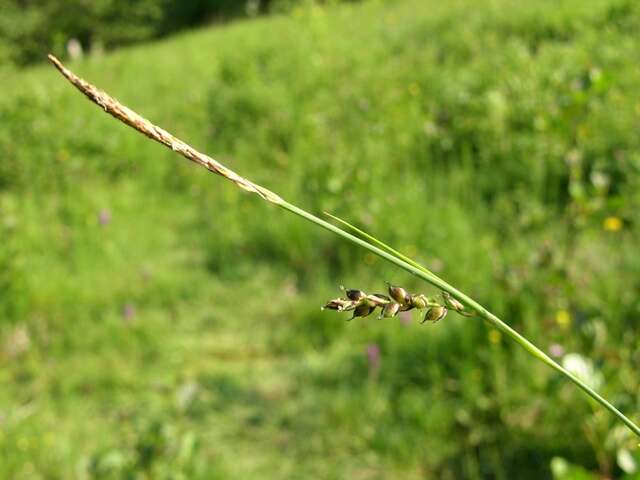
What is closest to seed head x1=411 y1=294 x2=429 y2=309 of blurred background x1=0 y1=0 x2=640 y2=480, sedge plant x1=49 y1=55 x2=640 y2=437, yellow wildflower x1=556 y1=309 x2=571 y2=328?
sedge plant x1=49 y1=55 x2=640 y2=437

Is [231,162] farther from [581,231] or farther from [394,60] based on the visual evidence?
[581,231]

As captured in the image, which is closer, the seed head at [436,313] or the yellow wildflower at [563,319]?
the seed head at [436,313]

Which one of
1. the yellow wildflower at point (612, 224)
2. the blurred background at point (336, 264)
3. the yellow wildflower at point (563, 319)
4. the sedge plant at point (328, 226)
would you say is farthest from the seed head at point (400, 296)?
the yellow wildflower at point (612, 224)

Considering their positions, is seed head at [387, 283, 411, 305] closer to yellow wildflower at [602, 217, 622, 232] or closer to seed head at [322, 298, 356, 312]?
seed head at [322, 298, 356, 312]

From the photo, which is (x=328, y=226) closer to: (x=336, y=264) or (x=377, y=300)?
(x=377, y=300)

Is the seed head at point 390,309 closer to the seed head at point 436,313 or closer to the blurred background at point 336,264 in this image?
the seed head at point 436,313

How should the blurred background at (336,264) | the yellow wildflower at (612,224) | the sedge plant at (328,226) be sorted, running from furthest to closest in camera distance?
the yellow wildflower at (612,224) < the blurred background at (336,264) < the sedge plant at (328,226)

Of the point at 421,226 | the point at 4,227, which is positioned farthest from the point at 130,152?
the point at 421,226

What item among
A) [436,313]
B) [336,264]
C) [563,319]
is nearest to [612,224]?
[563,319]
